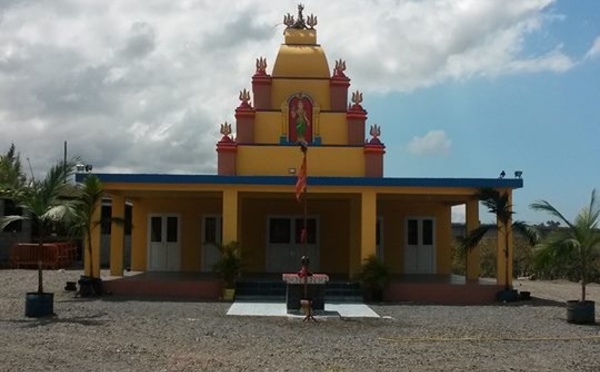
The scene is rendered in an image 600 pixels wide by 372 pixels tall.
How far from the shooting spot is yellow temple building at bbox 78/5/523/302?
24.1m

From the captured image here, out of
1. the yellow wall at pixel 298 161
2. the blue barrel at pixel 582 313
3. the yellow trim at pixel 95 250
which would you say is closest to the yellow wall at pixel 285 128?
the yellow wall at pixel 298 161

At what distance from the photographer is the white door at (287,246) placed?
1036 inches

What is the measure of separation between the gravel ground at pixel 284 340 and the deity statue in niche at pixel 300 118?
7.89 m

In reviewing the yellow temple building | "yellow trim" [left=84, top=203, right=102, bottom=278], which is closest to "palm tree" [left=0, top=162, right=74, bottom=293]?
"yellow trim" [left=84, top=203, right=102, bottom=278]

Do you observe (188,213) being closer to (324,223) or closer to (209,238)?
(209,238)

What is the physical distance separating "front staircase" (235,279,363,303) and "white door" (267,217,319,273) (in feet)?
15.3

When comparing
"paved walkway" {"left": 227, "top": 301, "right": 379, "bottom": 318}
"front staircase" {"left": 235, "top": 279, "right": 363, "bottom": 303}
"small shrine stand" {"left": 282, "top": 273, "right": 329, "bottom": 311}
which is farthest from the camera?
"front staircase" {"left": 235, "top": 279, "right": 363, "bottom": 303}

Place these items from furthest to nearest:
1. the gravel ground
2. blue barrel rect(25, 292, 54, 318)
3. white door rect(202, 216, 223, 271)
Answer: white door rect(202, 216, 223, 271) < blue barrel rect(25, 292, 54, 318) < the gravel ground

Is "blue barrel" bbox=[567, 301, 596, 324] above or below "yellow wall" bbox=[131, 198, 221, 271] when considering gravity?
below

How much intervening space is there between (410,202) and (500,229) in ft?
18.2

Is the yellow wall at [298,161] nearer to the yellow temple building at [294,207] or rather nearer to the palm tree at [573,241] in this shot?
the yellow temple building at [294,207]

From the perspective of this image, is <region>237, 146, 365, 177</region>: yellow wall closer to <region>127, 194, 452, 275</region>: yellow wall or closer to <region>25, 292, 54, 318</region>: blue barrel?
<region>127, 194, 452, 275</region>: yellow wall

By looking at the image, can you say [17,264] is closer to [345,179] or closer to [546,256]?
[345,179]

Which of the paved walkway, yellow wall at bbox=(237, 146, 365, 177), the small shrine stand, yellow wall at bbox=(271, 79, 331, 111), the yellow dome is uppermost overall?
the yellow dome
